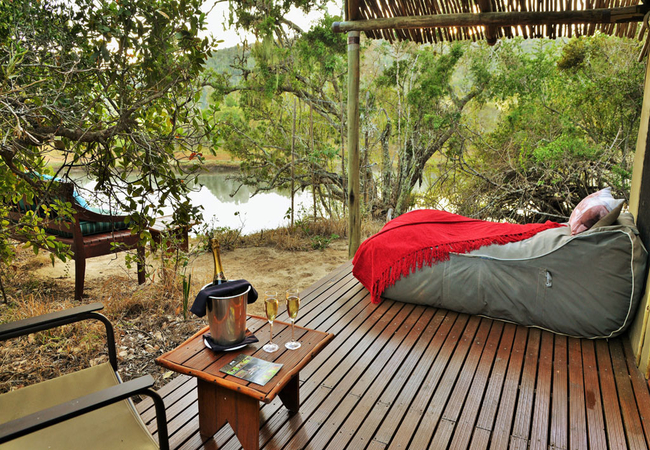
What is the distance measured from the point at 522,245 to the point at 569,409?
3.71ft

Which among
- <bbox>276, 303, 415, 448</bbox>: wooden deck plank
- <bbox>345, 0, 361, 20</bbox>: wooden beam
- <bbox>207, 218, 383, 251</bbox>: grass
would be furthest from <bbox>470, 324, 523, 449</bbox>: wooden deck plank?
<bbox>207, 218, 383, 251</bbox>: grass

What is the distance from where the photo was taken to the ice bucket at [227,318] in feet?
5.25

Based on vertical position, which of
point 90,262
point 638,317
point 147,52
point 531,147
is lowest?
point 90,262

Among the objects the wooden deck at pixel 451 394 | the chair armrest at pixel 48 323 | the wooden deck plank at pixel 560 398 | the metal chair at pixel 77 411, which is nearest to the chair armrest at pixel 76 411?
the metal chair at pixel 77 411

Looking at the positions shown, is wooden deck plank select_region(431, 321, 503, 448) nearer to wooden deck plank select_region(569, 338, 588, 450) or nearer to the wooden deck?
the wooden deck

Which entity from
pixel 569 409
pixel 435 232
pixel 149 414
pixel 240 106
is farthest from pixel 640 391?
pixel 240 106

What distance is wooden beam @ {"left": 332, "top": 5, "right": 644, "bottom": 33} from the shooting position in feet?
10.2

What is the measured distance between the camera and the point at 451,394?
2047 mm

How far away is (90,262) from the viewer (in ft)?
16.4

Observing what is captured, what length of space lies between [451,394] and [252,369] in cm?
107

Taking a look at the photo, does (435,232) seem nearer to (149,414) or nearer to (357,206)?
(357,206)

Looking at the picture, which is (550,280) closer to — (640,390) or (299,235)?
(640,390)

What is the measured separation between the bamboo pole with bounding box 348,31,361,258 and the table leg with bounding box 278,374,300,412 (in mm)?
2506

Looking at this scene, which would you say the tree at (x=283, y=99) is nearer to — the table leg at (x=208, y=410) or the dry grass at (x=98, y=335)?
the dry grass at (x=98, y=335)
